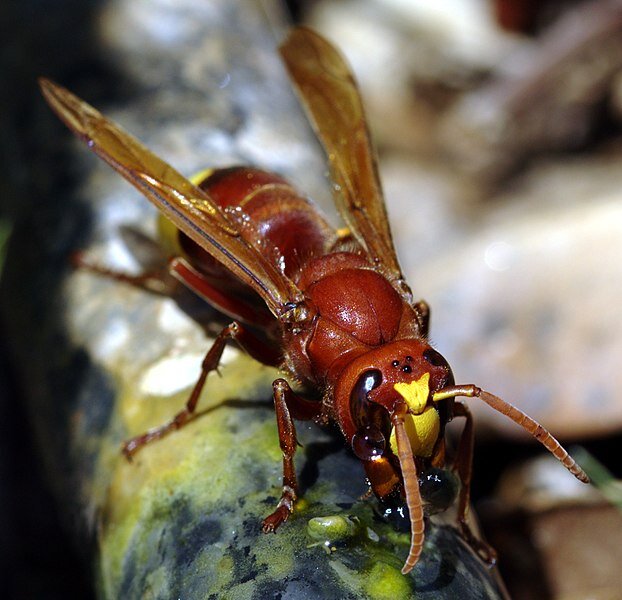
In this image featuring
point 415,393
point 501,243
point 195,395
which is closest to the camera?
point 415,393

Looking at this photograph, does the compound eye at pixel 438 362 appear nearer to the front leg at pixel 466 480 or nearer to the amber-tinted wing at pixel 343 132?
the front leg at pixel 466 480

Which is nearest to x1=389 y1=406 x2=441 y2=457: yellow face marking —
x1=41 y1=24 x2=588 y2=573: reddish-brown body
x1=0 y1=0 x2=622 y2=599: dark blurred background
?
x1=41 y1=24 x2=588 y2=573: reddish-brown body

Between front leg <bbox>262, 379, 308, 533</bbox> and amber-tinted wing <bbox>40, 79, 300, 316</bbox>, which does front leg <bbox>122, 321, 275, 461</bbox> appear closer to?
amber-tinted wing <bbox>40, 79, 300, 316</bbox>

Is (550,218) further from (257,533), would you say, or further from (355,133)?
(257,533)

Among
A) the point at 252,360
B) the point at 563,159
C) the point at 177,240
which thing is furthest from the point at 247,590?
the point at 563,159

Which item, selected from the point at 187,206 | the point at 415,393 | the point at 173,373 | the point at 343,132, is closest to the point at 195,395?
the point at 173,373

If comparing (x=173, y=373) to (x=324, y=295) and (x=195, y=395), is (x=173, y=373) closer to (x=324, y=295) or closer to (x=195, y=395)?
(x=195, y=395)

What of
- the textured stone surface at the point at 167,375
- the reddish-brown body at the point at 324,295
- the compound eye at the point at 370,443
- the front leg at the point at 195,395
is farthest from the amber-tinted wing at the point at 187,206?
the compound eye at the point at 370,443
